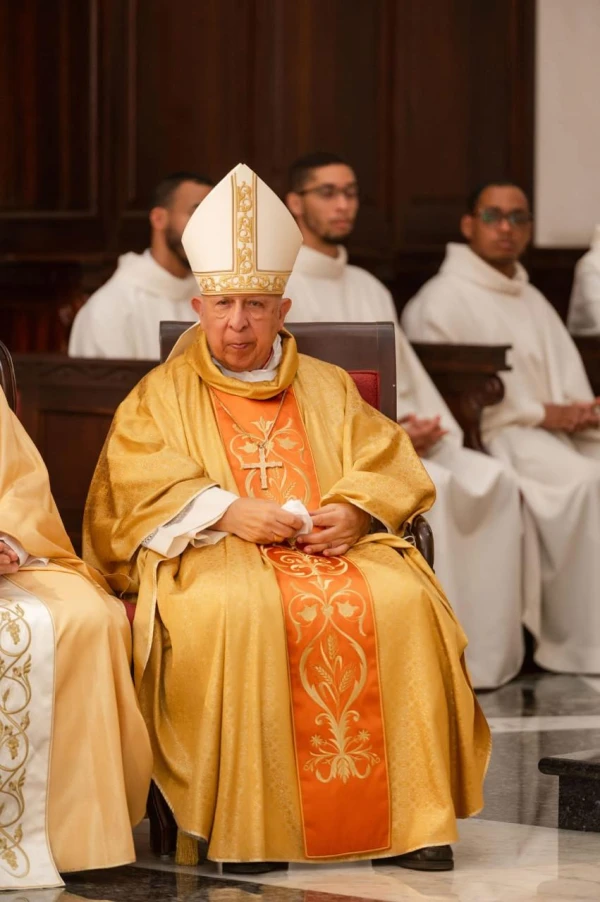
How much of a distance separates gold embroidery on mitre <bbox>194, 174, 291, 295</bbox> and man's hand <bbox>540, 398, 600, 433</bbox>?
296 cm

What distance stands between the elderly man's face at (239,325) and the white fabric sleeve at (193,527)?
429 millimetres

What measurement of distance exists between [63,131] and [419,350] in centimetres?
209

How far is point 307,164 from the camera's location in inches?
305

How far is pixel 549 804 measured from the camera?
5219 millimetres

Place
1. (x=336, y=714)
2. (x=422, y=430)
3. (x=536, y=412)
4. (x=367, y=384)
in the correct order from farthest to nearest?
(x=536, y=412), (x=422, y=430), (x=367, y=384), (x=336, y=714)

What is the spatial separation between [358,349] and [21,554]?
1.30 m

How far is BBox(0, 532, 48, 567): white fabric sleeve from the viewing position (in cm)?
452

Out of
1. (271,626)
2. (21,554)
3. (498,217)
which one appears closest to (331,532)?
(271,626)

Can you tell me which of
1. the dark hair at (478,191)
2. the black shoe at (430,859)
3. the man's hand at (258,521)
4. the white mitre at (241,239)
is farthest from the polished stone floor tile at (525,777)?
the dark hair at (478,191)

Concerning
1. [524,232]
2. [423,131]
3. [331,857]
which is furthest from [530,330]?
[331,857]

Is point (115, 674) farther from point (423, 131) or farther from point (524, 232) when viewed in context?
point (423, 131)

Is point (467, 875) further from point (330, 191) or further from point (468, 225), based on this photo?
point (468, 225)

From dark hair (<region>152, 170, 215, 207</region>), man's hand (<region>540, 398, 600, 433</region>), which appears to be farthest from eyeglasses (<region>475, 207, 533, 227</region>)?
dark hair (<region>152, 170, 215, 207</region>)

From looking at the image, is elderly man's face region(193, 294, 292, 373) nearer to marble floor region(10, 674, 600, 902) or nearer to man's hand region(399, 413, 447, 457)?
marble floor region(10, 674, 600, 902)
